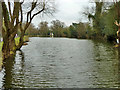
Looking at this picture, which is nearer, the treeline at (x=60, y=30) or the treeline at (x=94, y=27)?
the treeline at (x=94, y=27)

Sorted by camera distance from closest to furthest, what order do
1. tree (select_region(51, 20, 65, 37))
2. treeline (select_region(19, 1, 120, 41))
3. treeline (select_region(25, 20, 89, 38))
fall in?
treeline (select_region(19, 1, 120, 41)) < treeline (select_region(25, 20, 89, 38)) < tree (select_region(51, 20, 65, 37))

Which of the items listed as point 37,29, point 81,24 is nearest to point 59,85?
point 81,24

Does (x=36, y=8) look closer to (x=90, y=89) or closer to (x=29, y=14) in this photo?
(x=29, y=14)

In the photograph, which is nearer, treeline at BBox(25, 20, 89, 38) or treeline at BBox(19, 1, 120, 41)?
treeline at BBox(19, 1, 120, 41)

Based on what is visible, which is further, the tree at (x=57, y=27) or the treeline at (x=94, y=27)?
the tree at (x=57, y=27)

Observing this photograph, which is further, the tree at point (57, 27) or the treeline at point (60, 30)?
the tree at point (57, 27)

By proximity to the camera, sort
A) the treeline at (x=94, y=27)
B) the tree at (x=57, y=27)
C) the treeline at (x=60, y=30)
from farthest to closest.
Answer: the tree at (x=57, y=27) < the treeline at (x=60, y=30) < the treeline at (x=94, y=27)

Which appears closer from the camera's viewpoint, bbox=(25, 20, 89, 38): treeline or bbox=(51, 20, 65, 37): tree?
bbox=(25, 20, 89, 38): treeline

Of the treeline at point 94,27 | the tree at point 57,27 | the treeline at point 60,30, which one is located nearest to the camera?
the treeline at point 94,27

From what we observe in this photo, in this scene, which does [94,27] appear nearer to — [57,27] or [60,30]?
[57,27]

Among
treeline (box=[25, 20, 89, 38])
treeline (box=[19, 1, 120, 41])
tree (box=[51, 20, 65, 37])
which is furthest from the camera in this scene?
tree (box=[51, 20, 65, 37])

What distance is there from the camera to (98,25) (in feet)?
130

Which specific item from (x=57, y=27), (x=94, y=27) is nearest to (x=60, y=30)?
(x=57, y=27)

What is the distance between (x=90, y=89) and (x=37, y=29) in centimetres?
6051
